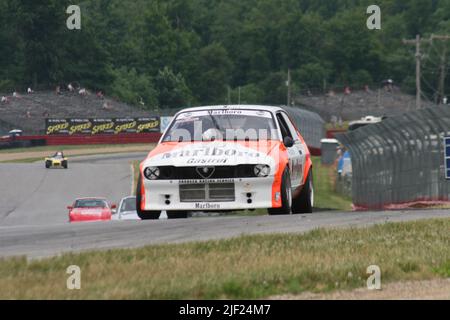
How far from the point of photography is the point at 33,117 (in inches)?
3920

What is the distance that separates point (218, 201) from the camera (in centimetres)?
1457

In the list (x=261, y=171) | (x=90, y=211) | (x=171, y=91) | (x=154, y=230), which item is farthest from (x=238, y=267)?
(x=171, y=91)

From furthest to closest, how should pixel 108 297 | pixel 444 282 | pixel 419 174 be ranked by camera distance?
1. pixel 419 174
2. pixel 444 282
3. pixel 108 297

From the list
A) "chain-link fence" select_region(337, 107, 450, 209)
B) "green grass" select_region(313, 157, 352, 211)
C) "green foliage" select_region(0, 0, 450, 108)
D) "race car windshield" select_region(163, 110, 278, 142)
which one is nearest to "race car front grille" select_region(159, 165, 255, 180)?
"race car windshield" select_region(163, 110, 278, 142)

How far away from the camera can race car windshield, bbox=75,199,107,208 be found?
3081 centimetres

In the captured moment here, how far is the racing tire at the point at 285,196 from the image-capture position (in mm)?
14883

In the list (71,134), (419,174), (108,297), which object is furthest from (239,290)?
(71,134)

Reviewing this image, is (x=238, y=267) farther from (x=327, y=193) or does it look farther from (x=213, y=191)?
(x=327, y=193)

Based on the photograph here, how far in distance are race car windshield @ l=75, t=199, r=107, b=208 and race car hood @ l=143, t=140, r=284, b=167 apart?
1570 centimetres

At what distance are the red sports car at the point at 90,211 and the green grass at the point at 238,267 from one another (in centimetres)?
1736

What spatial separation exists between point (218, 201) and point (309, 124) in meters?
39.7

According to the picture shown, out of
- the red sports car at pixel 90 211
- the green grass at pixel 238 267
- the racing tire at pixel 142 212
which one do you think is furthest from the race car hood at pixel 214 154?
the red sports car at pixel 90 211
